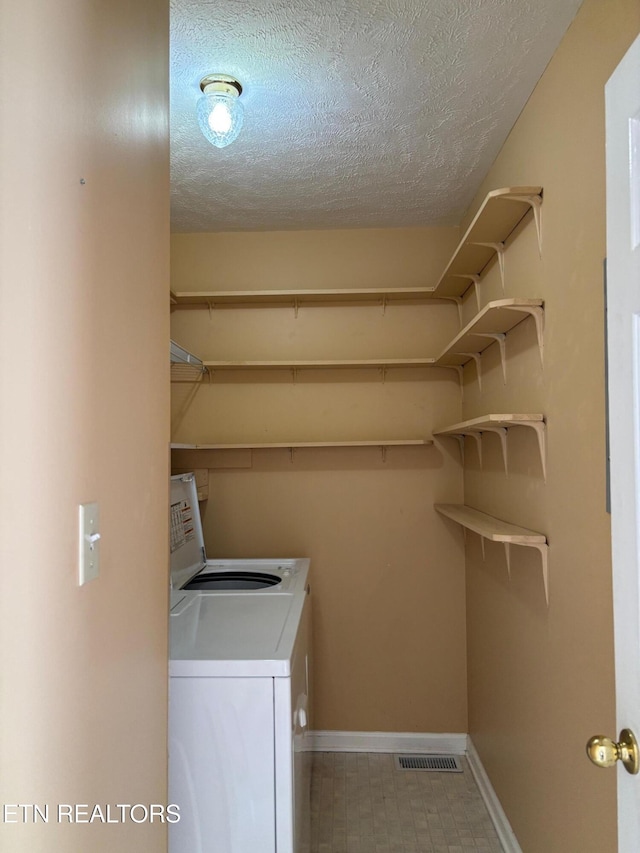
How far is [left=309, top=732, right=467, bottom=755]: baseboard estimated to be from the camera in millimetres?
2744

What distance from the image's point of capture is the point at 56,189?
72cm

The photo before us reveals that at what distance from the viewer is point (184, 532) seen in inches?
94.6

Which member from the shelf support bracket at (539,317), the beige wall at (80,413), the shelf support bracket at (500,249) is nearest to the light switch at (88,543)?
the beige wall at (80,413)

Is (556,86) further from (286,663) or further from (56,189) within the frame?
(286,663)

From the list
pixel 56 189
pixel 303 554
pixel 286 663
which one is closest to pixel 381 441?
pixel 303 554

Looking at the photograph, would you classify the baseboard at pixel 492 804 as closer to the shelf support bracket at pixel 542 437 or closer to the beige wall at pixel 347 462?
the beige wall at pixel 347 462

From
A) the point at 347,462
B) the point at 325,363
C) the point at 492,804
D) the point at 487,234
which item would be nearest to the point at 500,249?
the point at 487,234

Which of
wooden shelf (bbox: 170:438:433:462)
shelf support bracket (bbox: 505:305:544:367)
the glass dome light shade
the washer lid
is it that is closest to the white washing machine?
the washer lid

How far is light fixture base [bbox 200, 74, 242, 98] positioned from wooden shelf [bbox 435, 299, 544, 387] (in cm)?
104

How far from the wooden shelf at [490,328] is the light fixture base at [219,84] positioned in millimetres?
1036

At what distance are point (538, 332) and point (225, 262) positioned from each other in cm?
176

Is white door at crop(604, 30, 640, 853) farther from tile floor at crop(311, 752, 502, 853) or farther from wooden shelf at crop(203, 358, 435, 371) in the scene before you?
wooden shelf at crop(203, 358, 435, 371)

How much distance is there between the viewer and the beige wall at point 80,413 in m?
0.63

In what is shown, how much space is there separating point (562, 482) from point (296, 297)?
1651mm
